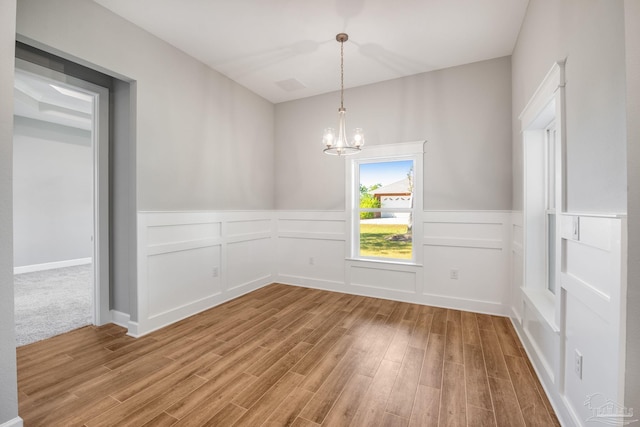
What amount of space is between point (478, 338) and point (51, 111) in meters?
7.54

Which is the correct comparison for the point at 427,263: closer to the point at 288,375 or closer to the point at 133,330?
the point at 288,375

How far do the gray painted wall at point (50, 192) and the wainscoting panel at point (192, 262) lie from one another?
3.06 metres

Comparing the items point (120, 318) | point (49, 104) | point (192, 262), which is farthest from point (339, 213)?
point (49, 104)

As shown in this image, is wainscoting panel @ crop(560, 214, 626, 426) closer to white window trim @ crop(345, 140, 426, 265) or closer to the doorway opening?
white window trim @ crop(345, 140, 426, 265)

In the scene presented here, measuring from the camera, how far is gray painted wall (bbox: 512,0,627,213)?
1102 mm

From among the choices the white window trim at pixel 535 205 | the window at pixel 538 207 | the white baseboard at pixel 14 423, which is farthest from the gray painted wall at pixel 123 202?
the window at pixel 538 207

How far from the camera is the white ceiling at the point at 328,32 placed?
7.90ft

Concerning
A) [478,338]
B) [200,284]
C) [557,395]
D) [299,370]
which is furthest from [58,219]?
[557,395]

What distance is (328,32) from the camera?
275 centimetres

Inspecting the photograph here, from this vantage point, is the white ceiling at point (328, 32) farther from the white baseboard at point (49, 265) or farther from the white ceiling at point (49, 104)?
the white baseboard at point (49, 265)

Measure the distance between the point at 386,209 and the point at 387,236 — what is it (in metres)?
0.40

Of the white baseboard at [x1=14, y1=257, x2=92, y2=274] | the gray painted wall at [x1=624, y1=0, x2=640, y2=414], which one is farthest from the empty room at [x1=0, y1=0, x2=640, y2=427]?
the white baseboard at [x1=14, y1=257, x2=92, y2=274]

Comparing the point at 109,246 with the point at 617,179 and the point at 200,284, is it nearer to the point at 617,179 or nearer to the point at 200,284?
the point at 200,284

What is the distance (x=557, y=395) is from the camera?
64.6 inches
